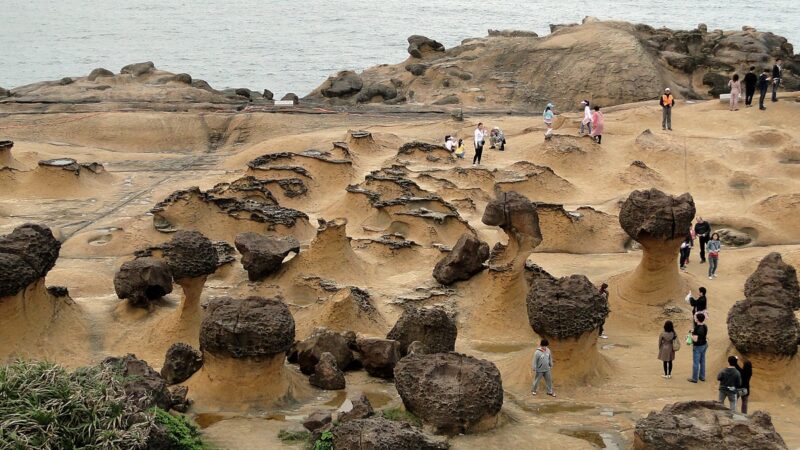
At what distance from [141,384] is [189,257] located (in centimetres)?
651

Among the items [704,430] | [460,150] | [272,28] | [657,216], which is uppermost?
[704,430]

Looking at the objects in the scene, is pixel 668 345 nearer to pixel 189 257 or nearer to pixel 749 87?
pixel 189 257

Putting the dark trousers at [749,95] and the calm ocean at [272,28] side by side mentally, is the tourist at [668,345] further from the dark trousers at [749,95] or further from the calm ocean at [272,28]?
the calm ocean at [272,28]

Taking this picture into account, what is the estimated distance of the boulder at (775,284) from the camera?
15484mm

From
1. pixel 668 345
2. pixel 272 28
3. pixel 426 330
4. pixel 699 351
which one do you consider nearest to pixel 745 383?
pixel 699 351

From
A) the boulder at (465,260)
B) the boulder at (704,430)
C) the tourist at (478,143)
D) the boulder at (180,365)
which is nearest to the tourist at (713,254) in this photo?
the boulder at (465,260)

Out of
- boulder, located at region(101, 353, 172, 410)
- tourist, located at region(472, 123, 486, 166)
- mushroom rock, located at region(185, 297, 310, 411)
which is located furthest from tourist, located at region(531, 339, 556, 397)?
tourist, located at region(472, 123, 486, 166)

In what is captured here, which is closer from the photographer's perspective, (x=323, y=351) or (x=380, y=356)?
(x=380, y=356)

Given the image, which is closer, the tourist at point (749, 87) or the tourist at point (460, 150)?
the tourist at point (460, 150)

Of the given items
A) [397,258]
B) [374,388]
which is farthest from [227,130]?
[374,388]

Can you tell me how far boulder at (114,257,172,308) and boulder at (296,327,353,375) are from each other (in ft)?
16.0

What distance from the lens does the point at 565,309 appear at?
15219 millimetres

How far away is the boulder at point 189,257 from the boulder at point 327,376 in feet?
14.7

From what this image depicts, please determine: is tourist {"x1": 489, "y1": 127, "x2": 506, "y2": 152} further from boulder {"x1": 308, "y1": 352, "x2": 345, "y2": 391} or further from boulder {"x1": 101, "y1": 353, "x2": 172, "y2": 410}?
boulder {"x1": 101, "y1": 353, "x2": 172, "y2": 410}
